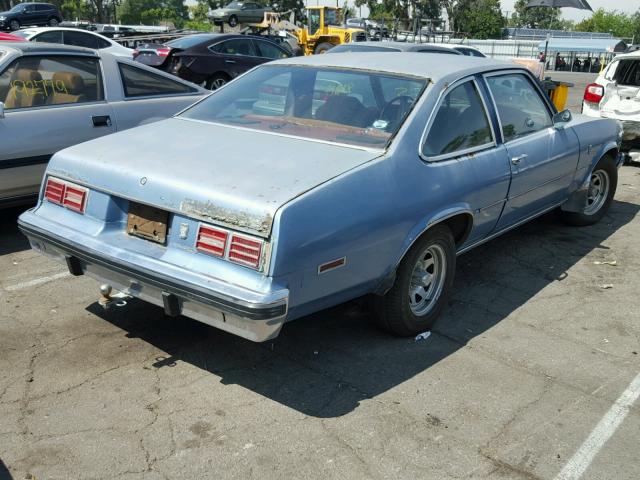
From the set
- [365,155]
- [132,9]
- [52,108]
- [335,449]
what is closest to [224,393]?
[335,449]

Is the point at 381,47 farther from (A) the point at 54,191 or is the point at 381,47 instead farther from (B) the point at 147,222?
(B) the point at 147,222

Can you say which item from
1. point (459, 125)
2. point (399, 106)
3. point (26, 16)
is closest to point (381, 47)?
point (459, 125)

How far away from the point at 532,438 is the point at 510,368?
0.66 m

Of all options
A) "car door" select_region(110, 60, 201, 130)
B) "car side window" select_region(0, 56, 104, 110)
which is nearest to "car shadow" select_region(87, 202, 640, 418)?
"car side window" select_region(0, 56, 104, 110)

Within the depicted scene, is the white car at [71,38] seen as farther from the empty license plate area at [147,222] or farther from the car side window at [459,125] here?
the empty license plate area at [147,222]

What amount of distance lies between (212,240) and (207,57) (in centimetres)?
1078

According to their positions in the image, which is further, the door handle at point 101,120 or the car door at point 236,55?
the car door at point 236,55

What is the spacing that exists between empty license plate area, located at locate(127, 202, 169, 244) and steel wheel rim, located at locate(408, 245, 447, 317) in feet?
4.86

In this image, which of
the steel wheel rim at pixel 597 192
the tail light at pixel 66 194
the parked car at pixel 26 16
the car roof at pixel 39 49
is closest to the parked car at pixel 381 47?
the steel wheel rim at pixel 597 192

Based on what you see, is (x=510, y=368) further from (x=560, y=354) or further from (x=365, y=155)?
(x=365, y=155)

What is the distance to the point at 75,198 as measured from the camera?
142 inches

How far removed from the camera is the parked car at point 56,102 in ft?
17.3

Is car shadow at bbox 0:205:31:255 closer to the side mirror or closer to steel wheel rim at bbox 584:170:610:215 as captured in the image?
the side mirror

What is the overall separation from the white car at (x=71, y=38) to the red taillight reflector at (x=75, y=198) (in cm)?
1256
